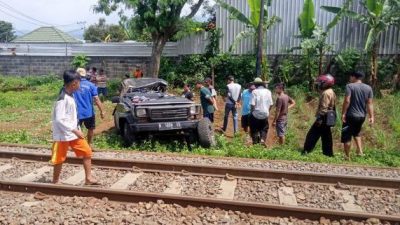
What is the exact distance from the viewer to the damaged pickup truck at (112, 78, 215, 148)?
9.98m

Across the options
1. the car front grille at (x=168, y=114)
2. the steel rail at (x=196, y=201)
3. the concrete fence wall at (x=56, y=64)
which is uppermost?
the concrete fence wall at (x=56, y=64)

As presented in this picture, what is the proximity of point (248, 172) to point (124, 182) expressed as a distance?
209 centimetres

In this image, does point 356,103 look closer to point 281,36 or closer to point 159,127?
point 159,127

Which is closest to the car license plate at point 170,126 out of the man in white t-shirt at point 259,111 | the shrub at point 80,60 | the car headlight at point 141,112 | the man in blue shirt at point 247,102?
the car headlight at point 141,112

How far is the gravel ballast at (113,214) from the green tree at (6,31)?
282 feet

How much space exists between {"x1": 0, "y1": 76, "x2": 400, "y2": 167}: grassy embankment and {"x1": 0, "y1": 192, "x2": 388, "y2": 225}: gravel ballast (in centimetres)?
361

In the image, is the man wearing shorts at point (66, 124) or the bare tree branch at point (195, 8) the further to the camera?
the bare tree branch at point (195, 8)

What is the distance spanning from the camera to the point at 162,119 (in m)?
10.1

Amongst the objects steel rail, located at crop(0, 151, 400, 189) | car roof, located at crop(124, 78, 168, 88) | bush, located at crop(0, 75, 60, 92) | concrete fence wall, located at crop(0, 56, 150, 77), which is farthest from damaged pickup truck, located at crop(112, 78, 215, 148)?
bush, located at crop(0, 75, 60, 92)

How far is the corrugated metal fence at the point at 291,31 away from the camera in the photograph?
57.1 feet

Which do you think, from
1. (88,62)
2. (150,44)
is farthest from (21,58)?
(150,44)

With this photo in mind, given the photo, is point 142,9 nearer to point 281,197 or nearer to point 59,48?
point 59,48

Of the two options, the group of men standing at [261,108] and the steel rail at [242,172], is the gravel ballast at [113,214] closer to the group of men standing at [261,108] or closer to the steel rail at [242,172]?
the steel rail at [242,172]

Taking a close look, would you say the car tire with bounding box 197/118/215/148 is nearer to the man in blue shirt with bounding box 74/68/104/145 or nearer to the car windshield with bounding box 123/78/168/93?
the car windshield with bounding box 123/78/168/93
